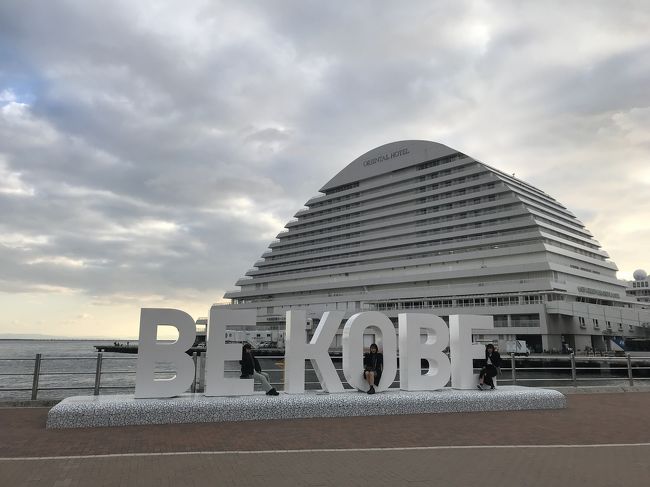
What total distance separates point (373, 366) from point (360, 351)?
0.50 m

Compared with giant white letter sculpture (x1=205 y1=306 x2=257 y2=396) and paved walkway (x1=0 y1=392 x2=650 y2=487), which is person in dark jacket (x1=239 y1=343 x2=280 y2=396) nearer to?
giant white letter sculpture (x1=205 y1=306 x2=257 y2=396)

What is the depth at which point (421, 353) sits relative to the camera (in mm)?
13602

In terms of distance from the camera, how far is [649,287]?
128 m

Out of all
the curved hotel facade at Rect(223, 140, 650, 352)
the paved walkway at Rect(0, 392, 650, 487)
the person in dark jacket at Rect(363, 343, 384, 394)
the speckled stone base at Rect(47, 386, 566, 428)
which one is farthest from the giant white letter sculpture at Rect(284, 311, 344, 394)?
the curved hotel facade at Rect(223, 140, 650, 352)

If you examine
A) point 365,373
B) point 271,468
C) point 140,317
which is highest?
point 140,317

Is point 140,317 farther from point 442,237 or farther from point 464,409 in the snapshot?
point 442,237

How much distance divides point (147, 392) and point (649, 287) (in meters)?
144

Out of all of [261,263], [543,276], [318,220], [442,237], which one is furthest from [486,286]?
[261,263]

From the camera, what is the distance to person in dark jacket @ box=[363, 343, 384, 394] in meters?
12.8

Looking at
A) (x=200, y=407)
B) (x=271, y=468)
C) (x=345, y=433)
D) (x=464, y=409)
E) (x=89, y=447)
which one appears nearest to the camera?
(x=271, y=468)

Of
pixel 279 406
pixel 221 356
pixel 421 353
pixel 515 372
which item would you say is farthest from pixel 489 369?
pixel 515 372

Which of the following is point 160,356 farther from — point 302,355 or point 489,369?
point 489,369

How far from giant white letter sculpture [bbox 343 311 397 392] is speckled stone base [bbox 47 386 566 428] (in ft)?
1.10

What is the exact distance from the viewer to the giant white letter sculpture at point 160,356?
37.1ft
